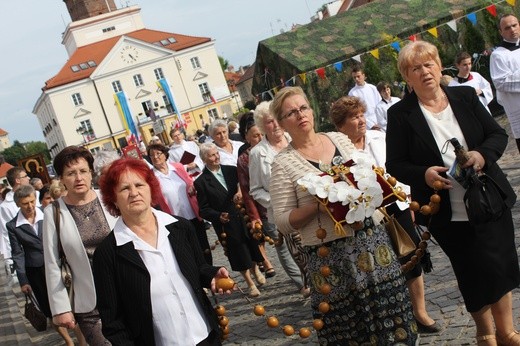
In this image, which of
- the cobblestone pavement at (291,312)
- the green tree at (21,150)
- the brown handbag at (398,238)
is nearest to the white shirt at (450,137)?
the brown handbag at (398,238)

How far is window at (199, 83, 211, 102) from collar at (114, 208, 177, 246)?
3640 inches

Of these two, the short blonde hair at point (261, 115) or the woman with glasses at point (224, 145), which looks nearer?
the short blonde hair at point (261, 115)

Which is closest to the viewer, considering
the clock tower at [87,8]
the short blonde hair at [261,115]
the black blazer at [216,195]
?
the short blonde hair at [261,115]

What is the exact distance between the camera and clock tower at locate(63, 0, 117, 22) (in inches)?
4444

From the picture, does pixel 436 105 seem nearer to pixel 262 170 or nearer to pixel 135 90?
pixel 262 170

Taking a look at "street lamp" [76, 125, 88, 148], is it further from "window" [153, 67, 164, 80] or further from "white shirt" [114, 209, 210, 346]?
"white shirt" [114, 209, 210, 346]

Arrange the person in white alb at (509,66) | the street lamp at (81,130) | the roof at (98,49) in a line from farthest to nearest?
the roof at (98,49) → the street lamp at (81,130) → the person in white alb at (509,66)

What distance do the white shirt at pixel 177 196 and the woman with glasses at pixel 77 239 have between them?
14.5 ft

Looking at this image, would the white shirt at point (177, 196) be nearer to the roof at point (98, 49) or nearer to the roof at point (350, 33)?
the roof at point (350, 33)

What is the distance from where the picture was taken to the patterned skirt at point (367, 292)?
14.5ft

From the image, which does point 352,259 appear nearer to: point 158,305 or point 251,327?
point 158,305

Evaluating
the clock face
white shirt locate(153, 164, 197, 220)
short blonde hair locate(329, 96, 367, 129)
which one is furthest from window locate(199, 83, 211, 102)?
short blonde hair locate(329, 96, 367, 129)

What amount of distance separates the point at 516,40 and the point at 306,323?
3.90 m

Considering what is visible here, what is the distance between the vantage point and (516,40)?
8.72 m
